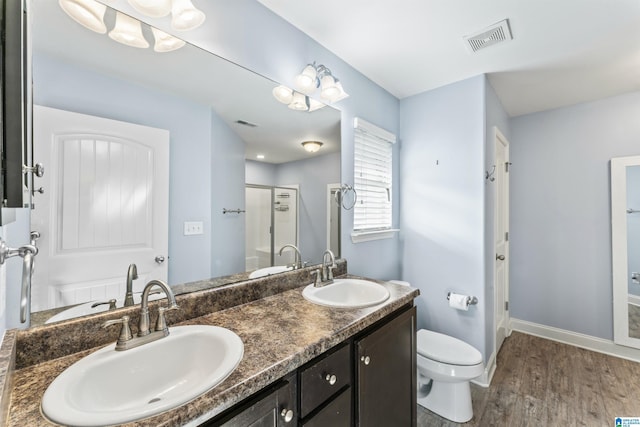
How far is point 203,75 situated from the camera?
1243 mm

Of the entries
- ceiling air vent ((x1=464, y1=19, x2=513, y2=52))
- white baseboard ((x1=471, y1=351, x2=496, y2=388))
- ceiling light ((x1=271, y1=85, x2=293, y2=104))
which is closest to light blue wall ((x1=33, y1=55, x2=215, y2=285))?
ceiling light ((x1=271, y1=85, x2=293, y2=104))

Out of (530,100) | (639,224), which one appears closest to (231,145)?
(530,100)

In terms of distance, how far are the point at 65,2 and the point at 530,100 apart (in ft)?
11.1

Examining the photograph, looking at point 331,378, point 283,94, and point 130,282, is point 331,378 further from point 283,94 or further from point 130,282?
point 283,94

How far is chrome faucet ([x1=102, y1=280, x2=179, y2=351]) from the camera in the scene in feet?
2.78

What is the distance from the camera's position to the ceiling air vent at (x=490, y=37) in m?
1.63

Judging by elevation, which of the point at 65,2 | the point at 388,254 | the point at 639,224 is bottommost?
the point at 388,254

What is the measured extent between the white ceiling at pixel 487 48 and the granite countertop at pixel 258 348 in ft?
5.05

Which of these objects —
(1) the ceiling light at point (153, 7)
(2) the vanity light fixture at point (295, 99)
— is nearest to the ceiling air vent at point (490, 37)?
(2) the vanity light fixture at point (295, 99)

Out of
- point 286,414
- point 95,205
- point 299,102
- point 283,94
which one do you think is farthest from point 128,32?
point 286,414

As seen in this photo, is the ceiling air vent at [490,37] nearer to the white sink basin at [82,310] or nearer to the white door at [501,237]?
the white door at [501,237]

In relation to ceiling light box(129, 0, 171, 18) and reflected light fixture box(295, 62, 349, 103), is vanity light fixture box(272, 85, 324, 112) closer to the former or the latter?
reflected light fixture box(295, 62, 349, 103)

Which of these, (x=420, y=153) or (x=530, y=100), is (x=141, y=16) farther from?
(x=530, y=100)

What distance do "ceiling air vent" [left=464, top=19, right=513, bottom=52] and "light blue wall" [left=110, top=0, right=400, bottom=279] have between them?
75cm
